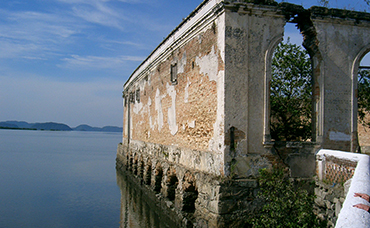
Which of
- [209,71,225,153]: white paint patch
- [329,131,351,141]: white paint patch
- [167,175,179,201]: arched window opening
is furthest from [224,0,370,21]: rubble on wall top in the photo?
[167,175,179,201]: arched window opening

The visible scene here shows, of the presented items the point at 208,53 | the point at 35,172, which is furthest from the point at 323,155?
the point at 35,172

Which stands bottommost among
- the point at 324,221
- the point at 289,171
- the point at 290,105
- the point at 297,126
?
the point at 324,221

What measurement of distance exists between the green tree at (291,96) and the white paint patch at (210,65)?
2918mm

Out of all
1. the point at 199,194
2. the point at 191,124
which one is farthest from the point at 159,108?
the point at 199,194

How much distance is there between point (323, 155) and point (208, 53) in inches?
124

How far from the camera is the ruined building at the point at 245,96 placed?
263 inches

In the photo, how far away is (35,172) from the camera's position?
20.5 metres

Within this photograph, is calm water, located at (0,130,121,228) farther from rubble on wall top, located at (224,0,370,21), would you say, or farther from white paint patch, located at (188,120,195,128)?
rubble on wall top, located at (224,0,370,21)

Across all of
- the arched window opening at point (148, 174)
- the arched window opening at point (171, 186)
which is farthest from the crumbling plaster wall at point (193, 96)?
the arched window opening at point (148, 174)

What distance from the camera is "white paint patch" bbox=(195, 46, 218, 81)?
278 inches

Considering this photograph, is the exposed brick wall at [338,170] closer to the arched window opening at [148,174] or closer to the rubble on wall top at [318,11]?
the rubble on wall top at [318,11]

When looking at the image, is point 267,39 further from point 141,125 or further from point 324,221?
point 141,125

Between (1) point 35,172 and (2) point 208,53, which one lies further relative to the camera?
(1) point 35,172

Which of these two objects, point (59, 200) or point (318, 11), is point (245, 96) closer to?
point (318, 11)
